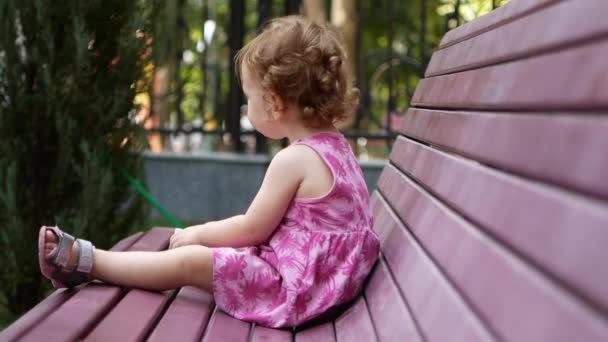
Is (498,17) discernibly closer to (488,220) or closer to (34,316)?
(488,220)

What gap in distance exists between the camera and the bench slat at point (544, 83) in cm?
96

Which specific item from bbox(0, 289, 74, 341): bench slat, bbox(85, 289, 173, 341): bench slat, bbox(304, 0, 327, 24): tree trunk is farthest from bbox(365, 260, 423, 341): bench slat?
bbox(304, 0, 327, 24): tree trunk

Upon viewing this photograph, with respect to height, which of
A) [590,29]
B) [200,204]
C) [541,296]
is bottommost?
Answer: [200,204]

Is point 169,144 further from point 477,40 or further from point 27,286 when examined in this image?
point 477,40

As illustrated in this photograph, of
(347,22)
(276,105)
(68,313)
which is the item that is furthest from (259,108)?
(347,22)

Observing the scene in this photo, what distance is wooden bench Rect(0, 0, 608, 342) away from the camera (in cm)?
92

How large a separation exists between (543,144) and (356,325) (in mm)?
977

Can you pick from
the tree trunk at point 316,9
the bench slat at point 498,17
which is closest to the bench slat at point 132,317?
the bench slat at point 498,17

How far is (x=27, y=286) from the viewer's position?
3.63 m

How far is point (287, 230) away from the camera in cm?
223

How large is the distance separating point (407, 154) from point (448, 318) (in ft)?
3.97

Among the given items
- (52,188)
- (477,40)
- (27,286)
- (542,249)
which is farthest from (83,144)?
(542,249)

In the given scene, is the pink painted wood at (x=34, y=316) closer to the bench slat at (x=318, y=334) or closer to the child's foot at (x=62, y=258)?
the child's foot at (x=62, y=258)

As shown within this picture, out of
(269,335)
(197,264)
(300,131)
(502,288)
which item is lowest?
(269,335)
